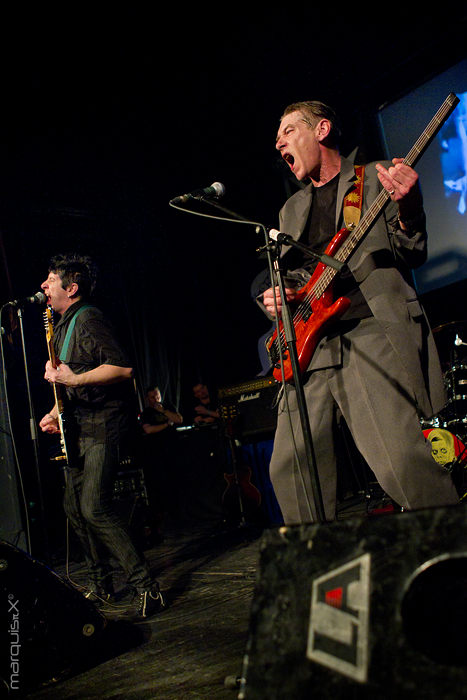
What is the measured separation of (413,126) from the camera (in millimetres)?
6207


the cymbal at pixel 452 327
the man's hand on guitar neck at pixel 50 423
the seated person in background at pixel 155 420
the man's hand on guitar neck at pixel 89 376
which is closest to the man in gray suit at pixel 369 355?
the man's hand on guitar neck at pixel 89 376

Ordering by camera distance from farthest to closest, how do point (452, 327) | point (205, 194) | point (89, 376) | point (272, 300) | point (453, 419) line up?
1. point (452, 327)
2. point (453, 419)
3. point (89, 376)
4. point (205, 194)
5. point (272, 300)

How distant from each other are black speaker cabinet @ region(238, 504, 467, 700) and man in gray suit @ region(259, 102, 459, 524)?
1072 millimetres

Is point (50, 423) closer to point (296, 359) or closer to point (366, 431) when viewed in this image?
point (296, 359)

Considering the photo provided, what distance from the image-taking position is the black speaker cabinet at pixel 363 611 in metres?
0.72

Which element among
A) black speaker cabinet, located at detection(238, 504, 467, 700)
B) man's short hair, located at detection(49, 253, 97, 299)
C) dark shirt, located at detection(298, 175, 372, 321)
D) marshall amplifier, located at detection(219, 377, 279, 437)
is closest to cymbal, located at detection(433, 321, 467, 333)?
marshall amplifier, located at detection(219, 377, 279, 437)

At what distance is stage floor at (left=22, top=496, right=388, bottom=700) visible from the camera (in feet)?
6.26

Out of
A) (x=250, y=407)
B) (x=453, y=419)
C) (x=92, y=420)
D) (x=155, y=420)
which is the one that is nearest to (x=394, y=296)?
(x=92, y=420)

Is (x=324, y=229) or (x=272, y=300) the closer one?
(x=272, y=300)

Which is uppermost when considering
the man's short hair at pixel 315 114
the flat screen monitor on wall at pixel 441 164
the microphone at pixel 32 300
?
the flat screen monitor on wall at pixel 441 164

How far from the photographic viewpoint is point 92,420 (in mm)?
3264

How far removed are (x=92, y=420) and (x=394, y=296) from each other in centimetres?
208

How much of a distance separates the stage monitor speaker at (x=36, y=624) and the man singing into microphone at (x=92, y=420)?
0.93 m

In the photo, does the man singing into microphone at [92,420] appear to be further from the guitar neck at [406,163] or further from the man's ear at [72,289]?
the guitar neck at [406,163]
